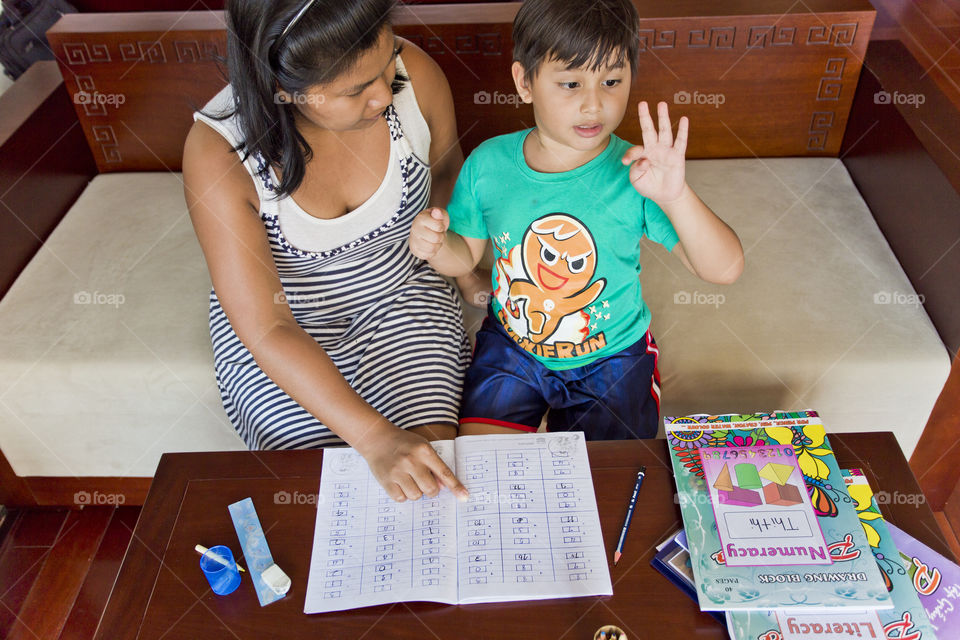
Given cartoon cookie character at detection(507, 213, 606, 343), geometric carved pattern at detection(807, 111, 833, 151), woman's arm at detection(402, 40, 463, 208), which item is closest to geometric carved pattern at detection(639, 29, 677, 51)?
geometric carved pattern at detection(807, 111, 833, 151)

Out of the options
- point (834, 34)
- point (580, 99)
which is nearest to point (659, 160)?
point (580, 99)

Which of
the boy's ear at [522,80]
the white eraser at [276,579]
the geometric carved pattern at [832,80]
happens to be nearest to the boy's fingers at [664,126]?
the boy's ear at [522,80]

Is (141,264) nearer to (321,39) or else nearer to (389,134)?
(389,134)

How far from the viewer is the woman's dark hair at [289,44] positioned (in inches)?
40.4

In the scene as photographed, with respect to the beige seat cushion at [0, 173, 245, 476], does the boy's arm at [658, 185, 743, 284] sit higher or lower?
higher

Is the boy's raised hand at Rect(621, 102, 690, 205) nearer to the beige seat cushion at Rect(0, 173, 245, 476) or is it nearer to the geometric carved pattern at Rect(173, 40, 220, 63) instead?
the beige seat cushion at Rect(0, 173, 245, 476)

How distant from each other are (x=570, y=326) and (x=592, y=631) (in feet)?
1.81

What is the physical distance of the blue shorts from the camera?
1.36 m

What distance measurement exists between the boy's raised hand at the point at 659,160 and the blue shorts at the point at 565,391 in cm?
36

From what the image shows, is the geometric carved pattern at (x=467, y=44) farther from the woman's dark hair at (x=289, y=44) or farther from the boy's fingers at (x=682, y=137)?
the boy's fingers at (x=682, y=137)

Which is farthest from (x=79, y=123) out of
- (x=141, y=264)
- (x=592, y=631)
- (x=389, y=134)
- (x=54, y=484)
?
(x=592, y=631)

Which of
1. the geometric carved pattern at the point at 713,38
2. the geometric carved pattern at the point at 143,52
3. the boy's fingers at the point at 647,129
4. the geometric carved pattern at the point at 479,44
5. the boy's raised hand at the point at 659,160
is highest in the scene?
the boy's fingers at the point at 647,129

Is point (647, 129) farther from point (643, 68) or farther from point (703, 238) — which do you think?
point (643, 68)

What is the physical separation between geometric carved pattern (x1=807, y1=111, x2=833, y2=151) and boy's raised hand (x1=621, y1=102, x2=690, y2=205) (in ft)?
3.48
